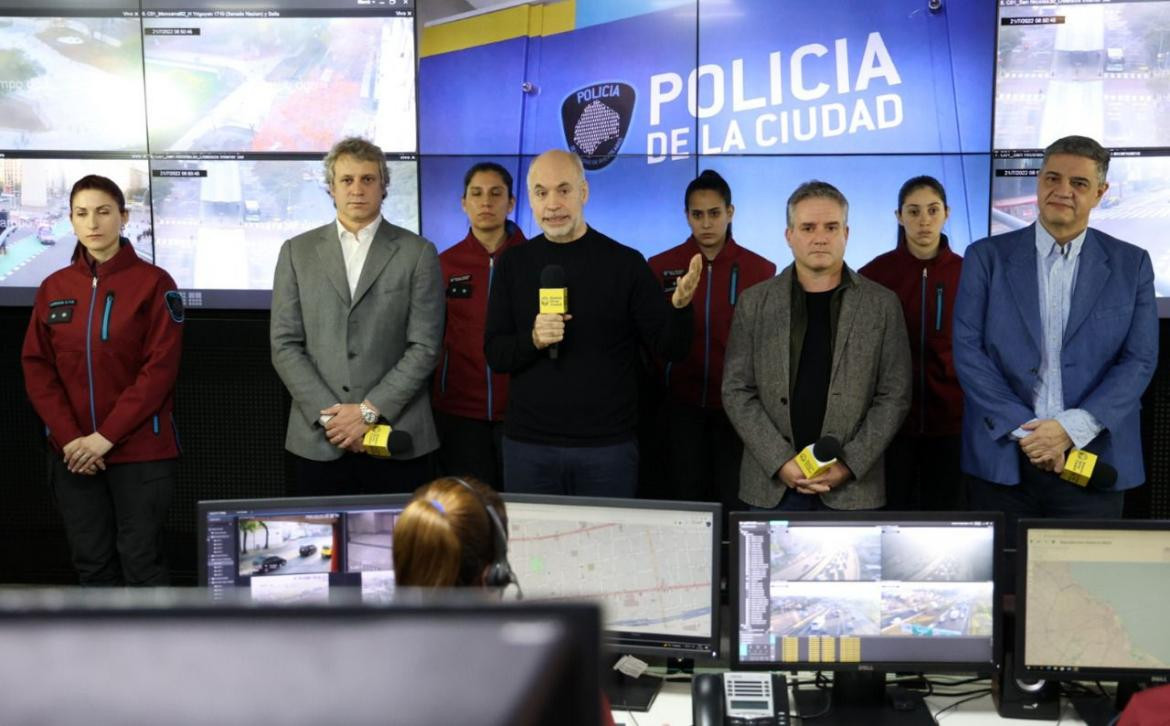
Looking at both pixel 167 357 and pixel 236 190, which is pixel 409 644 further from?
pixel 236 190

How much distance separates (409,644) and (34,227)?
4.94m

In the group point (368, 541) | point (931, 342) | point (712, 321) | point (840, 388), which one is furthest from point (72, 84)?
point (931, 342)

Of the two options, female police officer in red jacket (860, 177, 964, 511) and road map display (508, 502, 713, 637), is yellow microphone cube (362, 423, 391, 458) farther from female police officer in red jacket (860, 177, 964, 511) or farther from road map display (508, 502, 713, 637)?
female police officer in red jacket (860, 177, 964, 511)

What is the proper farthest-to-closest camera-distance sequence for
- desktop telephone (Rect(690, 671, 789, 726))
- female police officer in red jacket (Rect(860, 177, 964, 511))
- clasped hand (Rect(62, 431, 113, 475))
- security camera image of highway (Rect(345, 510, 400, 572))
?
1. female police officer in red jacket (Rect(860, 177, 964, 511))
2. clasped hand (Rect(62, 431, 113, 475))
3. security camera image of highway (Rect(345, 510, 400, 572))
4. desktop telephone (Rect(690, 671, 789, 726))

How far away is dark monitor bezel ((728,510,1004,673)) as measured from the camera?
2.37 meters

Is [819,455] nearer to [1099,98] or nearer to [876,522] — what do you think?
[876,522]

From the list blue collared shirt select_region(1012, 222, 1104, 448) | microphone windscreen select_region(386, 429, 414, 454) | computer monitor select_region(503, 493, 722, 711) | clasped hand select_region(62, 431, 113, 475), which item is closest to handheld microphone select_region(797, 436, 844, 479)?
→ blue collared shirt select_region(1012, 222, 1104, 448)

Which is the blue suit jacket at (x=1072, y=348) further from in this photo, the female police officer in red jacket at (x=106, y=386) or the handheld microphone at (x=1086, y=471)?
the female police officer in red jacket at (x=106, y=386)

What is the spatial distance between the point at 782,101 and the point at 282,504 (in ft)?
9.69

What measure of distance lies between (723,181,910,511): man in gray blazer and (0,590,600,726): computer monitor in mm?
2863

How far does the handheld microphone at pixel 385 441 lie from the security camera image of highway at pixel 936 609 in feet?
5.87

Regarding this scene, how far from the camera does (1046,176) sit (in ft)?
11.8

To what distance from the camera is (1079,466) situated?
3.41 m

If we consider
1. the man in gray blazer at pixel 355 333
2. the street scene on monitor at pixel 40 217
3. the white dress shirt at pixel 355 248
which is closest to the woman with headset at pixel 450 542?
the man in gray blazer at pixel 355 333
